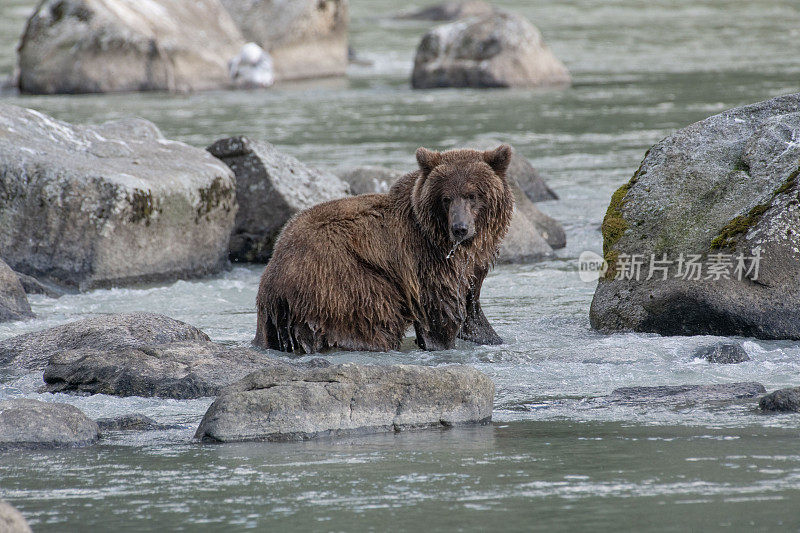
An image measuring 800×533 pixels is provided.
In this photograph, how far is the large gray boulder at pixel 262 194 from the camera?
11.7 meters

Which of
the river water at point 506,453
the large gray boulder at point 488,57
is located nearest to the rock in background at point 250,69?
the large gray boulder at point 488,57

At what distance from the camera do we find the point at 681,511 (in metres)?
4.41

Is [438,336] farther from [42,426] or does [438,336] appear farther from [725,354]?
[42,426]

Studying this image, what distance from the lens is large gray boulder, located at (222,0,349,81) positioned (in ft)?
90.9

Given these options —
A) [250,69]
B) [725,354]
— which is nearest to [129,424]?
[725,354]

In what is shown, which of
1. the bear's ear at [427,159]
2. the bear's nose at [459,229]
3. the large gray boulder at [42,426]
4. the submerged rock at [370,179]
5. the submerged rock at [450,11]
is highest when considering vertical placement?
the submerged rock at [450,11]

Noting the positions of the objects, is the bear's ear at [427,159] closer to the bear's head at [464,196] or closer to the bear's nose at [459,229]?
the bear's head at [464,196]

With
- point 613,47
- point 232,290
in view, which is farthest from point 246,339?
point 613,47

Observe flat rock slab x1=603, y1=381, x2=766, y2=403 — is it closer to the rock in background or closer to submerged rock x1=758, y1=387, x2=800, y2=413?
submerged rock x1=758, y1=387, x2=800, y2=413

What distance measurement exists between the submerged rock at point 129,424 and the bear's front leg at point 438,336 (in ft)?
8.59

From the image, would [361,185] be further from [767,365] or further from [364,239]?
[767,365]

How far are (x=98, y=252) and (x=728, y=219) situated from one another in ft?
18.1

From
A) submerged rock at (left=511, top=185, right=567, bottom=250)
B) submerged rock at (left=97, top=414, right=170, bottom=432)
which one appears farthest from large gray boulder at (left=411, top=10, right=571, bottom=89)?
submerged rock at (left=97, top=414, right=170, bottom=432)

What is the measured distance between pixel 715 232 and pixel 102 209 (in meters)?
5.38
